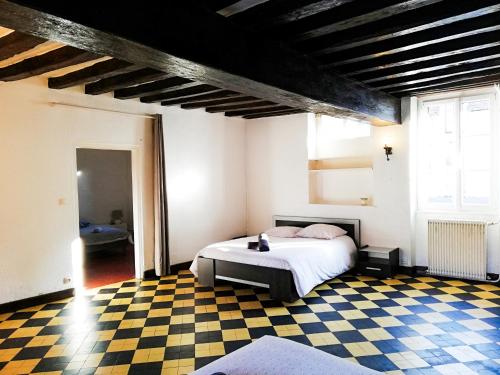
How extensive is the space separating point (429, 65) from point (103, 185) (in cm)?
691

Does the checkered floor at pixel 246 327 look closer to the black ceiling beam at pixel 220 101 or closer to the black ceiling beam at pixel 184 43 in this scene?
the black ceiling beam at pixel 184 43

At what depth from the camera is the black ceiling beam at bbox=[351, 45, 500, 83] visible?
338 centimetres

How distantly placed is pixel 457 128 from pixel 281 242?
114 inches

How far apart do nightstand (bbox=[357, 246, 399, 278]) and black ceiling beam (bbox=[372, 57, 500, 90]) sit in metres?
2.29

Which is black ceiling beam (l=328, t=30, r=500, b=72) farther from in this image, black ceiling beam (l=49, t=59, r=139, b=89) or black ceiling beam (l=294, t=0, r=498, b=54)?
black ceiling beam (l=49, t=59, r=139, b=89)

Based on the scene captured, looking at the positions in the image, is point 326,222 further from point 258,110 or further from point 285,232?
point 258,110

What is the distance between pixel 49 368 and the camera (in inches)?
115

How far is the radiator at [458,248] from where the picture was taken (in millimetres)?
4883

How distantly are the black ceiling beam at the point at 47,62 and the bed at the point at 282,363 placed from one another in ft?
8.78

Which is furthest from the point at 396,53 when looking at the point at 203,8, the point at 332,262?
the point at 332,262

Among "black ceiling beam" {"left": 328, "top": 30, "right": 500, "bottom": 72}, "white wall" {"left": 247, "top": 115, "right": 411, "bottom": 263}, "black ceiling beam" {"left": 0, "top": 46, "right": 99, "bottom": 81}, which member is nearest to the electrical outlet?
"white wall" {"left": 247, "top": 115, "right": 411, "bottom": 263}

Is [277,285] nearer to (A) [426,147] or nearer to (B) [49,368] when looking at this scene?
(B) [49,368]

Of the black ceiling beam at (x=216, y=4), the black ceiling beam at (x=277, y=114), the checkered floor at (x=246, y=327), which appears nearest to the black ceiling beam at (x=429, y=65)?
the black ceiling beam at (x=216, y=4)

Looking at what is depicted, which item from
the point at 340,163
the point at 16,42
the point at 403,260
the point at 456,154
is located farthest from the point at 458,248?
the point at 16,42
